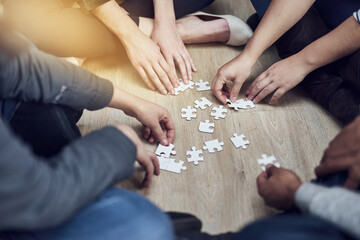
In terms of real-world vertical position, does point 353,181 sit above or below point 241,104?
above

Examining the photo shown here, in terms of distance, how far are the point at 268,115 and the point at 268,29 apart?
0.43 meters

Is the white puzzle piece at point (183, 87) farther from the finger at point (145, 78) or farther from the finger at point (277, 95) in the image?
the finger at point (277, 95)

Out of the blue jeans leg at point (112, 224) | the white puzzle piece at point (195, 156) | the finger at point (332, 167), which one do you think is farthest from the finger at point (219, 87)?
the blue jeans leg at point (112, 224)

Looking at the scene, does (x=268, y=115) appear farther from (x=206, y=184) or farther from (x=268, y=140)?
(x=206, y=184)

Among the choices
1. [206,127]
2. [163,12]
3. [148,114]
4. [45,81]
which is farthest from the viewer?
[163,12]

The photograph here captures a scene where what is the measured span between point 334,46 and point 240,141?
2.01 feet

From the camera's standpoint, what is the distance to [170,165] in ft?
5.02

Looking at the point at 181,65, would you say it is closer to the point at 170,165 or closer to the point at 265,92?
the point at 265,92

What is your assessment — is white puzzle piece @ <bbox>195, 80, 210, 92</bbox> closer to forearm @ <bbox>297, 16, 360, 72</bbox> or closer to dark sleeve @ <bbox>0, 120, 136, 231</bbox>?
forearm @ <bbox>297, 16, 360, 72</bbox>

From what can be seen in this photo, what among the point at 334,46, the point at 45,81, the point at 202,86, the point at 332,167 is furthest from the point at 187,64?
the point at 332,167

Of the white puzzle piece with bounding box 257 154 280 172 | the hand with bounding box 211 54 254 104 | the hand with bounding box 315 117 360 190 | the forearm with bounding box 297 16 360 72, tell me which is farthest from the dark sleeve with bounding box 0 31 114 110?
the forearm with bounding box 297 16 360 72

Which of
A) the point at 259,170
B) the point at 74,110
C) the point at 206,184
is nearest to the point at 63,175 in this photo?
the point at 74,110

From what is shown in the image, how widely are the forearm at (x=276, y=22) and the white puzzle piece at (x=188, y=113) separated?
15.3 inches

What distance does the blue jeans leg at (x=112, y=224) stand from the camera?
0.98 meters
